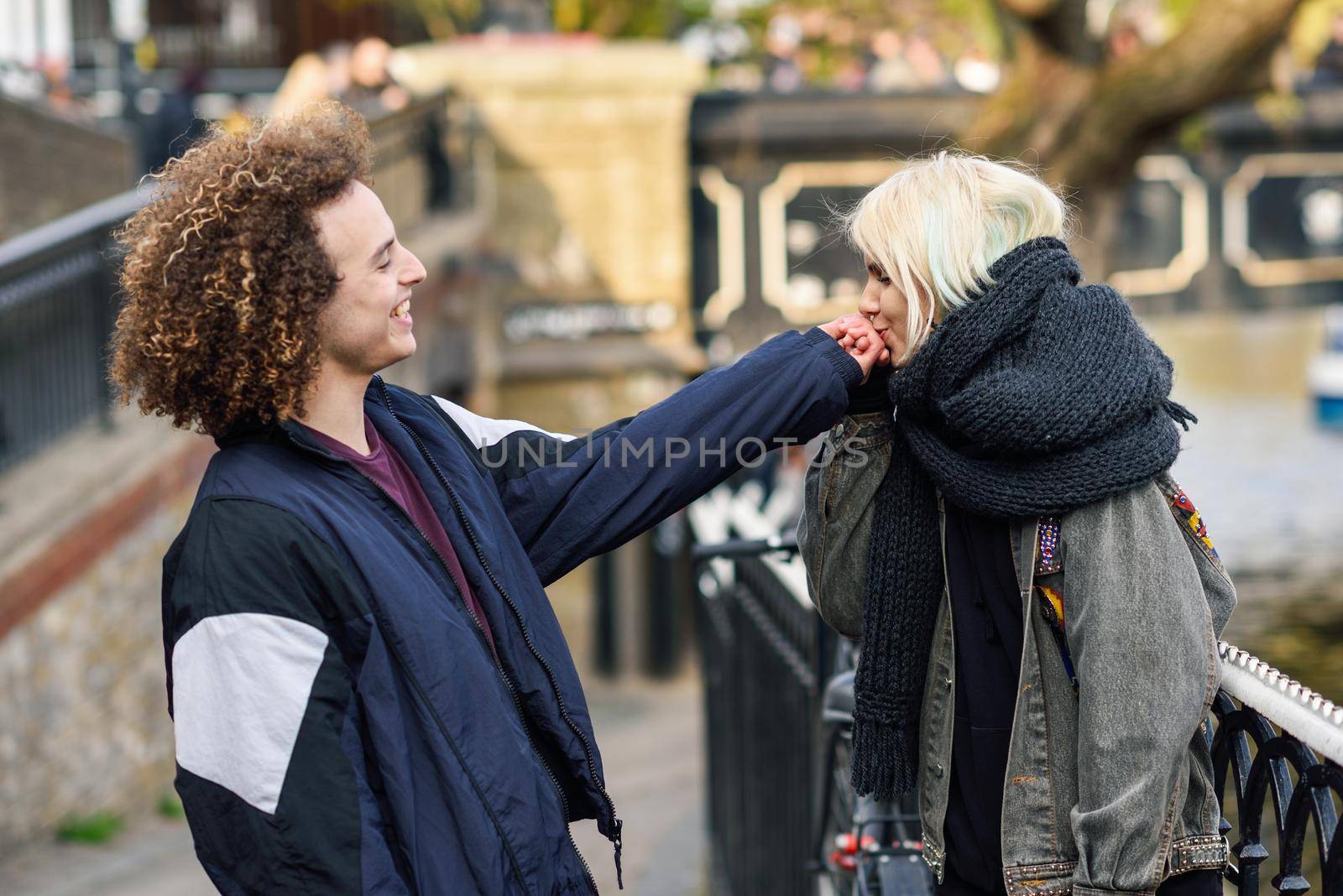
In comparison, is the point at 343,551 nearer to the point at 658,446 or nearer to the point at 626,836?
the point at 658,446

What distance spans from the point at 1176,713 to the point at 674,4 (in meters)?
13.3

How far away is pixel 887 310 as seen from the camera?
7.06 ft

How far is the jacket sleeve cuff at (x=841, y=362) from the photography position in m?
2.20

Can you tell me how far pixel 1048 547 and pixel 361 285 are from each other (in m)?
1.03

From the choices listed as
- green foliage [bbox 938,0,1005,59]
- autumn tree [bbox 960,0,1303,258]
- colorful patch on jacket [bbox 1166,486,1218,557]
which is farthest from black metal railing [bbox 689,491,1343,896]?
green foliage [bbox 938,0,1005,59]

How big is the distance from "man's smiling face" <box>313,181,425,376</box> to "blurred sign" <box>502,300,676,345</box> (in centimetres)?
854

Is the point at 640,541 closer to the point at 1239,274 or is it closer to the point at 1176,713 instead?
the point at 1239,274

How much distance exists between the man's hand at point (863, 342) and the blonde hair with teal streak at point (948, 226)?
0.37ft

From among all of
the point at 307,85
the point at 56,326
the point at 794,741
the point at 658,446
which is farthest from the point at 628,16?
the point at 658,446

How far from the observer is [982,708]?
2.09 m

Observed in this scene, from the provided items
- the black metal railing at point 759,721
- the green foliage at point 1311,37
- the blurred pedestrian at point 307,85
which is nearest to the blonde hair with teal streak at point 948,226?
the black metal railing at point 759,721

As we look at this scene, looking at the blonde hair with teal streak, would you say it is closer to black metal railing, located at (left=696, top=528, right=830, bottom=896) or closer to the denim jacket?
the denim jacket

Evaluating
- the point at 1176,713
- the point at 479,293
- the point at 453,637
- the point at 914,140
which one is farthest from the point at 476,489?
the point at 914,140

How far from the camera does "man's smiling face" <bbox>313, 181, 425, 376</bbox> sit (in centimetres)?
204
